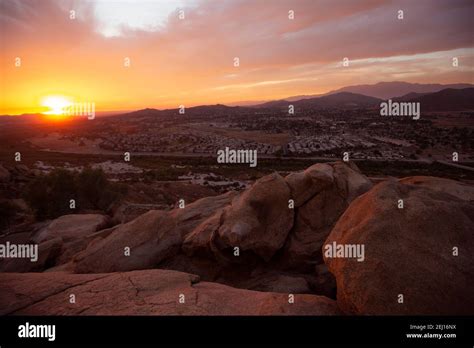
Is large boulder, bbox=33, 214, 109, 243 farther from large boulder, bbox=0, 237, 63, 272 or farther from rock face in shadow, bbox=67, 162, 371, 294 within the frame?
rock face in shadow, bbox=67, 162, 371, 294

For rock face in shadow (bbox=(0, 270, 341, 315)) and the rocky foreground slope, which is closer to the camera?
the rocky foreground slope

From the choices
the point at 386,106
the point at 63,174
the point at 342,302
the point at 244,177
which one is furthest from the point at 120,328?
the point at 244,177

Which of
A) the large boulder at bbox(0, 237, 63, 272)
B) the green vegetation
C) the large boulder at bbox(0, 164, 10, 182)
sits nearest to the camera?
the large boulder at bbox(0, 237, 63, 272)

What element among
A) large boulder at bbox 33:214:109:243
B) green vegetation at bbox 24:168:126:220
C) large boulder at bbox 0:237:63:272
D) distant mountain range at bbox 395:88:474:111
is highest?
distant mountain range at bbox 395:88:474:111

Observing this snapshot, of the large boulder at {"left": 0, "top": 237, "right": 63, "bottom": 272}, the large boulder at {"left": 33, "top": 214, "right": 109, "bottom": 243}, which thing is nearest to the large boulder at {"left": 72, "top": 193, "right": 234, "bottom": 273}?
the large boulder at {"left": 0, "top": 237, "right": 63, "bottom": 272}

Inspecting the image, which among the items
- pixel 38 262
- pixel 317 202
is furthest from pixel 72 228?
pixel 317 202

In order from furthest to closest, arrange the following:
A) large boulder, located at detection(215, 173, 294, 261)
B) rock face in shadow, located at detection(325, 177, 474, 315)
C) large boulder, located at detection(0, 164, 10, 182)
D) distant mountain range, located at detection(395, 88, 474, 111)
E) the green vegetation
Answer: distant mountain range, located at detection(395, 88, 474, 111) < large boulder, located at detection(0, 164, 10, 182) < the green vegetation < large boulder, located at detection(215, 173, 294, 261) < rock face in shadow, located at detection(325, 177, 474, 315)

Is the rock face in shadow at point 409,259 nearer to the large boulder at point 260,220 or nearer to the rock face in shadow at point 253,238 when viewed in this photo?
the rock face in shadow at point 253,238

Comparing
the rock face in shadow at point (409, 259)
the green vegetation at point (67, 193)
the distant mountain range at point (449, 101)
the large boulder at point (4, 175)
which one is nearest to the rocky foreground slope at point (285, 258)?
the rock face in shadow at point (409, 259)
